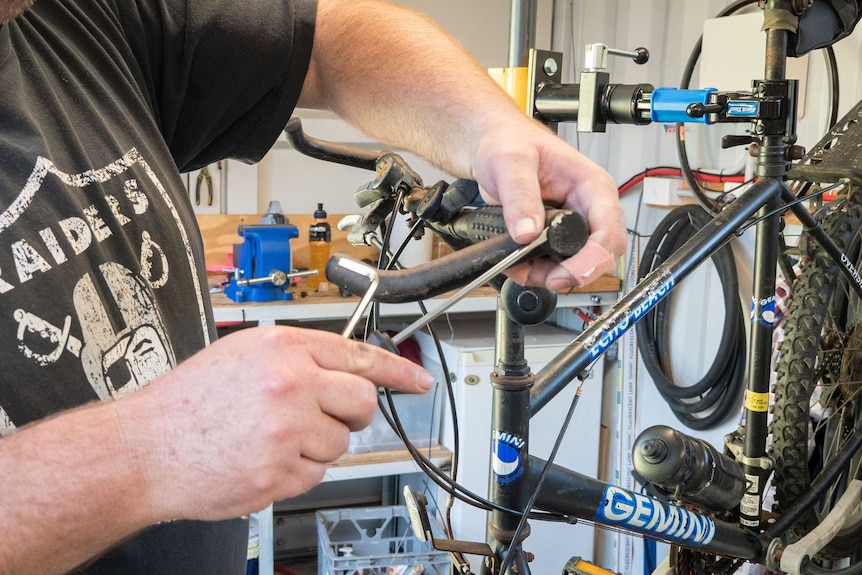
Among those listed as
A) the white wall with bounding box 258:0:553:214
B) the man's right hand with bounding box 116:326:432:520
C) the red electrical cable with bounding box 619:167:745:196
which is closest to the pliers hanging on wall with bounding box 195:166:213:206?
the white wall with bounding box 258:0:553:214

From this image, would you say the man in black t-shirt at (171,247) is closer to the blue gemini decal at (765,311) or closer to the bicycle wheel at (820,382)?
the blue gemini decal at (765,311)

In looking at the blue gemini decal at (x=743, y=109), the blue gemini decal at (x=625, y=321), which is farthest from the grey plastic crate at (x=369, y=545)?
the blue gemini decal at (x=743, y=109)

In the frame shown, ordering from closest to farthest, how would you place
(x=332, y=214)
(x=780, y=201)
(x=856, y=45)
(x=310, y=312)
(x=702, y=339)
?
(x=780, y=201) < (x=856, y=45) < (x=310, y=312) < (x=702, y=339) < (x=332, y=214)

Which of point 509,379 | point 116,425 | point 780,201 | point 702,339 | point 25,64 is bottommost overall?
point 702,339

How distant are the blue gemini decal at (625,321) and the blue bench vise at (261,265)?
1.20 m

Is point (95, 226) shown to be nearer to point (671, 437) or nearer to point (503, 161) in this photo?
point (503, 161)

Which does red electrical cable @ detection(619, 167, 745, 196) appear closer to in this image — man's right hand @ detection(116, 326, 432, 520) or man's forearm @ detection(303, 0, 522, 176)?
man's forearm @ detection(303, 0, 522, 176)

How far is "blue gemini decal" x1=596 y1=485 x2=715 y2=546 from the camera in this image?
4.00 feet

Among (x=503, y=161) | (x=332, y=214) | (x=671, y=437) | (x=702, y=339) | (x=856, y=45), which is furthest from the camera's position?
(x=332, y=214)

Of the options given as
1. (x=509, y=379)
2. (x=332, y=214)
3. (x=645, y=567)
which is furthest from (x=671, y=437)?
(x=332, y=214)

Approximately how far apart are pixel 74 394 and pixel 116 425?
0.22 metres

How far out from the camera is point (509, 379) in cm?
103

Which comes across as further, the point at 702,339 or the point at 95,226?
the point at 702,339

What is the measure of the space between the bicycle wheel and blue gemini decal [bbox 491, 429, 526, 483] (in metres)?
0.72
